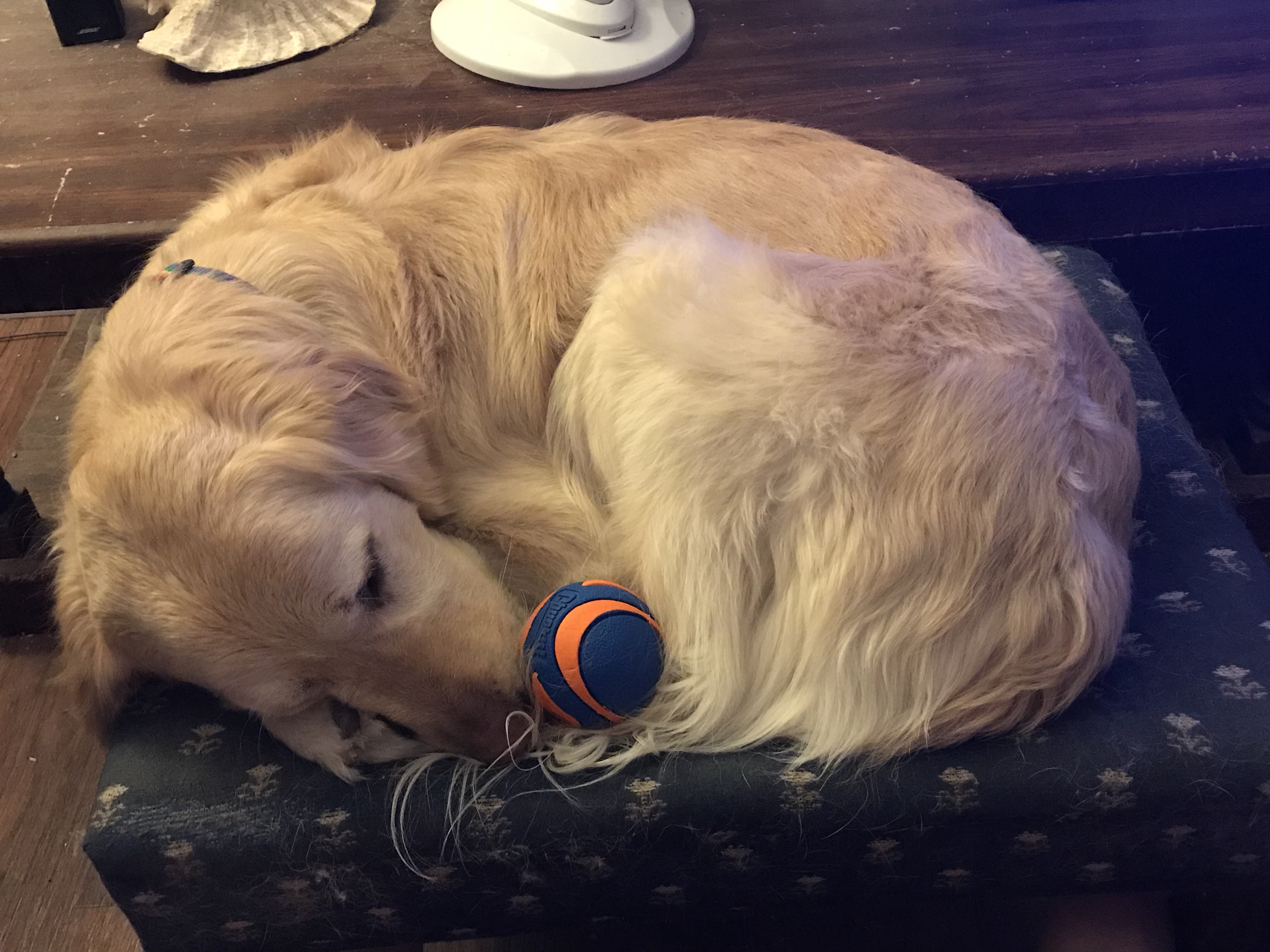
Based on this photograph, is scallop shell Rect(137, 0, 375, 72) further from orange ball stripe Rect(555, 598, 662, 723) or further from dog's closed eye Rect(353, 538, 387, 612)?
orange ball stripe Rect(555, 598, 662, 723)

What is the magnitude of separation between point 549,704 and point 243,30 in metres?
1.68

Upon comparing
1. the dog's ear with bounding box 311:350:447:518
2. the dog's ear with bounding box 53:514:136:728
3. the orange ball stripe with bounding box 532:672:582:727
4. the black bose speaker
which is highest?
the black bose speaker

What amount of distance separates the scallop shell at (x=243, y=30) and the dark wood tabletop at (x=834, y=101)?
0.11 ft

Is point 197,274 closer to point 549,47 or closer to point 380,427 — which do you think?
point 380,427

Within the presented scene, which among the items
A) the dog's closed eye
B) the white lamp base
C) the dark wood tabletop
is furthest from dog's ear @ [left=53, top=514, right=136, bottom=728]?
the white lamp base

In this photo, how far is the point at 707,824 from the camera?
1010mm

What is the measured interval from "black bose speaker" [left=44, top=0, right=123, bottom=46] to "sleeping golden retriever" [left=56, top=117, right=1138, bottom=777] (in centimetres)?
117

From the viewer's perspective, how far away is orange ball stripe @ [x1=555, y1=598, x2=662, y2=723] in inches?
40.5

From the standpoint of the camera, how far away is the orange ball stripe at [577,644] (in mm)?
1029

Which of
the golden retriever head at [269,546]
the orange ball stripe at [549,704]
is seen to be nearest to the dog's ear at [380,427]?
the golden retriever head at [269,546]

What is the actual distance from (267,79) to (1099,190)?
1.64 metres

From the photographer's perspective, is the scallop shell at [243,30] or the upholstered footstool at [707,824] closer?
the upholstered footstool at [707,824]

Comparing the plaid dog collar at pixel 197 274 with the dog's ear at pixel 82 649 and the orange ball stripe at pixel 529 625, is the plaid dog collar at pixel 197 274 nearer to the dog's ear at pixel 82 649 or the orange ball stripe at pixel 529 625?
the dog's ear at pixel 82 649

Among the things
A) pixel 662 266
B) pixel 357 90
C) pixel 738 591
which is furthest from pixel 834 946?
pixel 357 90
